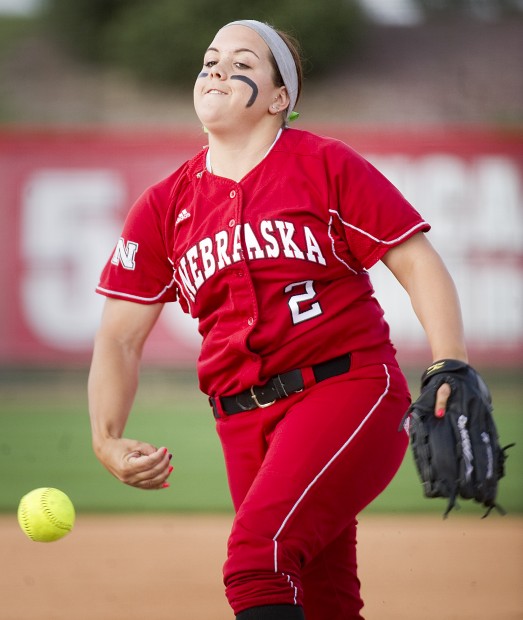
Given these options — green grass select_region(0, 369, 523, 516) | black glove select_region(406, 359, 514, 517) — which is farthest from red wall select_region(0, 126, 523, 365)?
black glove select_region(406, 359, 514, 517)

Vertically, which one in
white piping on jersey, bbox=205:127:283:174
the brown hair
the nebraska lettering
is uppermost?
the brown hair

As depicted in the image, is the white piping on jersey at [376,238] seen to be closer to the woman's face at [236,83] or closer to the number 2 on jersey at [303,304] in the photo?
the number 2 on jersey at [303,304]

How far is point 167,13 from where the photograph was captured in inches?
798

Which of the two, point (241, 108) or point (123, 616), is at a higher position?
point (241, 108)

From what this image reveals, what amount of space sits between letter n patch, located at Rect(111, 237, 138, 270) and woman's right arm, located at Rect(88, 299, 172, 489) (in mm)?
104

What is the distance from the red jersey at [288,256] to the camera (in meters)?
2.60

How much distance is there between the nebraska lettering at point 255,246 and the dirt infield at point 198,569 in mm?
1793

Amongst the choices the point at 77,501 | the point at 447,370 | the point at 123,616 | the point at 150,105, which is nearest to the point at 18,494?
the point at 77,501

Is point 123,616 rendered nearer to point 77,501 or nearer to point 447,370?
point 447,370

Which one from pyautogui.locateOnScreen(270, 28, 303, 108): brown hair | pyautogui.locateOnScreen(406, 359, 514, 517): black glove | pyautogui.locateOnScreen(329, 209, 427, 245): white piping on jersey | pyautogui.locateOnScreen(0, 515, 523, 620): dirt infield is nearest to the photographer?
pyautogui.locateOnScreen(406, 359, 514, 517): black glove

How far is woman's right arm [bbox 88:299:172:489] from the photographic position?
261cm

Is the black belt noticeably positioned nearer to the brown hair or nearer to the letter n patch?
the letter n patch

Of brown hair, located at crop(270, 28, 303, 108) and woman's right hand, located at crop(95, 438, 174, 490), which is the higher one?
brown hair, located at crop(270, 28, 303, 108)

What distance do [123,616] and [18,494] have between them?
2989 mm
